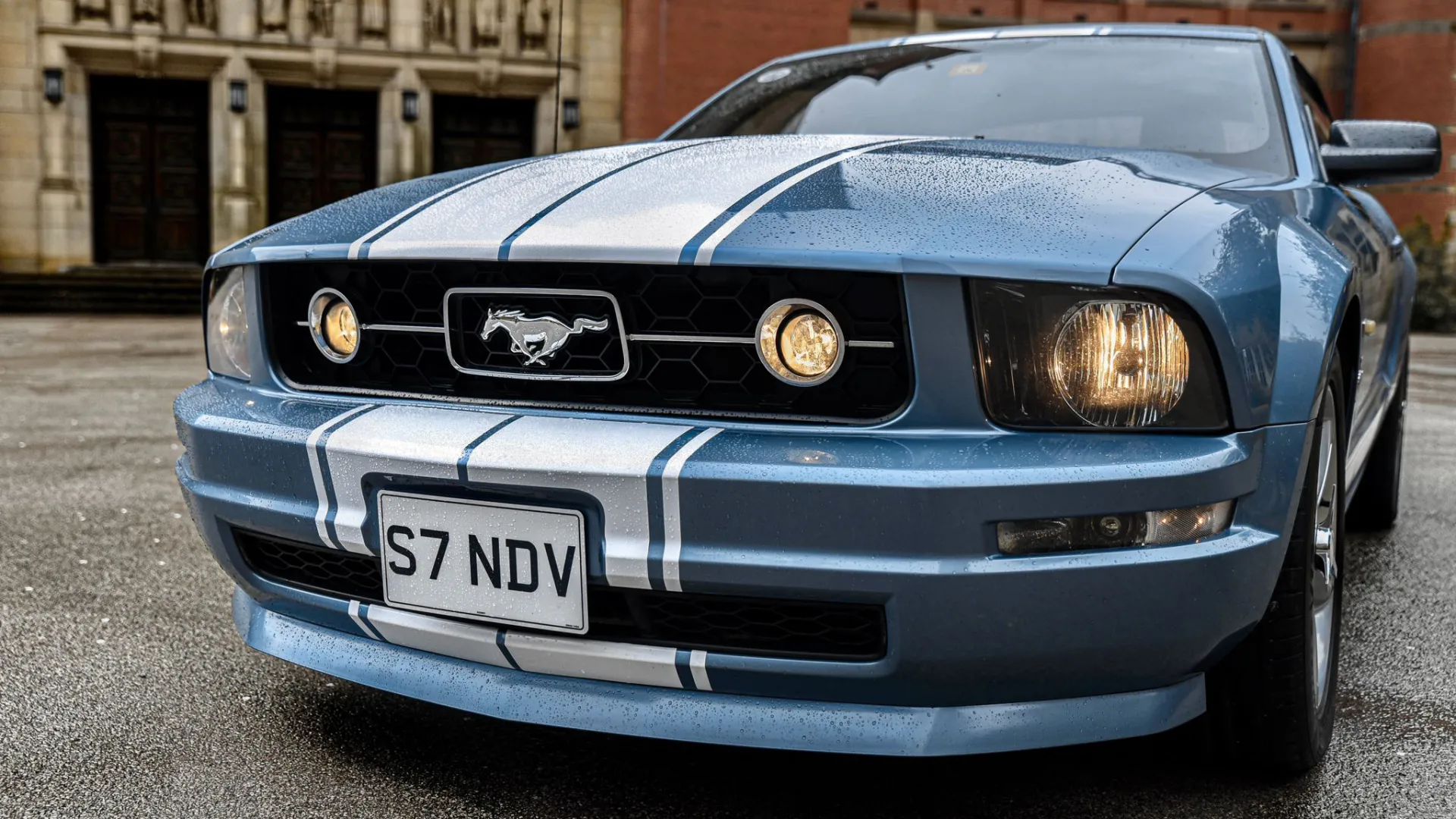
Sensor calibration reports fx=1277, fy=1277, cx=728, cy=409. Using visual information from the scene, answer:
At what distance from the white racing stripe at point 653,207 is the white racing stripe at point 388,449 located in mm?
244

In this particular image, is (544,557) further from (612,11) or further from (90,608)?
(612,11)

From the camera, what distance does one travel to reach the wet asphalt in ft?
5.99

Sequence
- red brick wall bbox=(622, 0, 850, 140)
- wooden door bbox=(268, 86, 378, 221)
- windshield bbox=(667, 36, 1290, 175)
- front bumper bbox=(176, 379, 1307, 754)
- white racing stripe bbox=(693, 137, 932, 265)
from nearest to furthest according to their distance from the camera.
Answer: front bumper bbox=(176, 379, 1307, 754) < white racing stripe bbox=(693, 137, 932, 265) < windshield bbox=(667, 36, 1290, 175) < wooden door bbox=(268, 86, 378, 221) < red brick wall bbox=(622, 0, 850, 140)

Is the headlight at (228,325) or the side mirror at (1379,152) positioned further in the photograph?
the side mirror at (1379,152)

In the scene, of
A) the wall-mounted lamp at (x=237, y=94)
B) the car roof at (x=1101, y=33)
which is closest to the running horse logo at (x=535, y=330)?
the car roof at (x=1101, y=33)

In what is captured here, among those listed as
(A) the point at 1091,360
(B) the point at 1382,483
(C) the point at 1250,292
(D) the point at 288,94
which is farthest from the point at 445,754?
(D) the point at 288,94

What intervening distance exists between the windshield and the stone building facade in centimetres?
1485

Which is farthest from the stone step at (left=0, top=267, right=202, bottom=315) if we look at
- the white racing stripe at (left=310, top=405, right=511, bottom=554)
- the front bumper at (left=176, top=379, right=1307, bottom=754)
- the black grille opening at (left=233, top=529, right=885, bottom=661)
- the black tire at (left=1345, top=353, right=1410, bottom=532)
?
the black grille opening at (left=233, top=529, right=885, bottom=661)

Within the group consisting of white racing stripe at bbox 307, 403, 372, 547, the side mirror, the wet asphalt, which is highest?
the side mirror

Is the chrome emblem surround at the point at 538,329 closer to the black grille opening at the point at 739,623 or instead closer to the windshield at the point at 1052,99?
Result: the black grille opening at the point at 739,623

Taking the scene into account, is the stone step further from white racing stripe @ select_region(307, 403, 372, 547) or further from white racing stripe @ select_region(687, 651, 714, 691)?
white racing stripe @ select_region(687, 651, 714, 691)

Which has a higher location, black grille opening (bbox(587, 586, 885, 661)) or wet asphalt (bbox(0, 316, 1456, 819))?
black grille opening (bbox(587, 586, 885, 661))

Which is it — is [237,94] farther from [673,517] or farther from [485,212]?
[673,517]

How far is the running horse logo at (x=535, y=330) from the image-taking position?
173 centimetres
